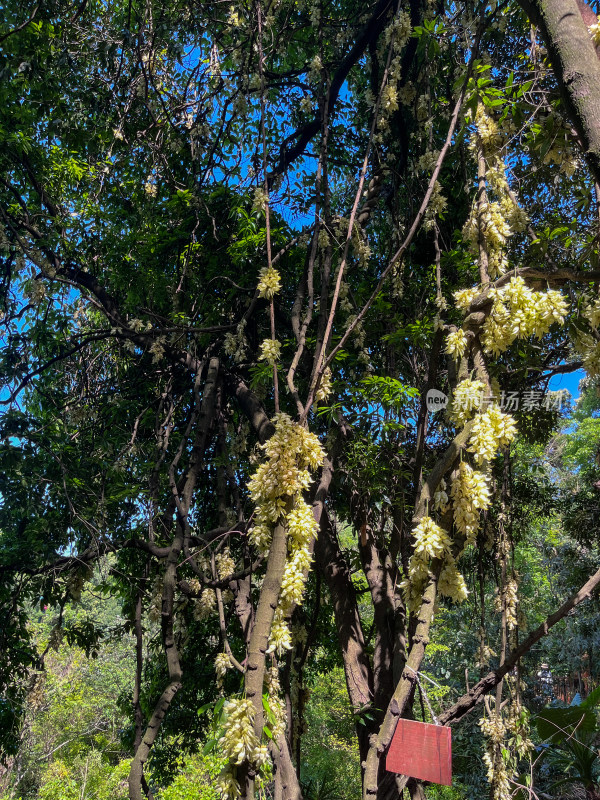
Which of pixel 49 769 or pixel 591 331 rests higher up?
pixel 591 331

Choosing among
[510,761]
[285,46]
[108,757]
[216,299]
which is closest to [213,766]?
[510,761]

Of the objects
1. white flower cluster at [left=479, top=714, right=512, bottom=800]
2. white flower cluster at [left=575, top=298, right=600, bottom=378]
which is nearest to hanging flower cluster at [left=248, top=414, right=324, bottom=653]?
white flower cluster at [left=575, top=298, right=600, bottom=378]

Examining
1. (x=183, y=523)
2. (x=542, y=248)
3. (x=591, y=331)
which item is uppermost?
(x=542, y=248)

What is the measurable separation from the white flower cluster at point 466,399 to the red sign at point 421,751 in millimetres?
863

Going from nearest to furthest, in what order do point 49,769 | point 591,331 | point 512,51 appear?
point 591,331 < point 512,51 < point 49,769

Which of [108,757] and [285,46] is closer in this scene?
[285,46]

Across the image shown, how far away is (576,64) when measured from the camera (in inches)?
50.0

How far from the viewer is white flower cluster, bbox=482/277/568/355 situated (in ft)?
5.29

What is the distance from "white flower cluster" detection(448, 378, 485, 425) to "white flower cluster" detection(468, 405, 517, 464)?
0.06 m

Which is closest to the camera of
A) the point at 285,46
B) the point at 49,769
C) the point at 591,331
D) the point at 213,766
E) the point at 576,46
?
the point at 576,46

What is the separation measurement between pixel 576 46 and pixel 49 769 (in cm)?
1633

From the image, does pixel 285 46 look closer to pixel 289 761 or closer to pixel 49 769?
pixel 289 761

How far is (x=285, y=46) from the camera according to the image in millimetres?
3475

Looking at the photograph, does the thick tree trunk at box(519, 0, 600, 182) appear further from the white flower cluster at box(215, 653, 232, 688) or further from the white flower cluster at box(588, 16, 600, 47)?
the white flower cluster at box(215, 653, 232, 688)
